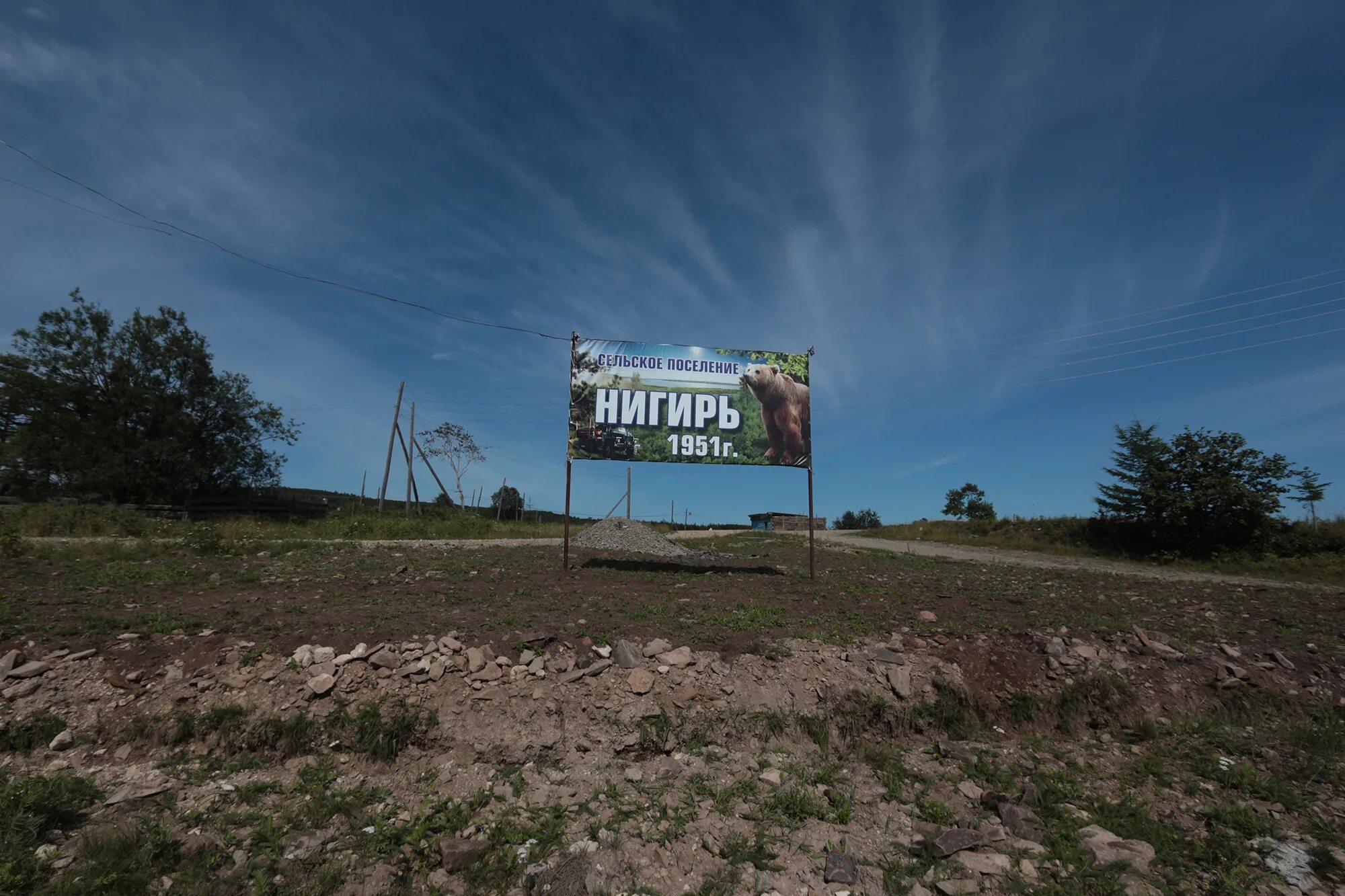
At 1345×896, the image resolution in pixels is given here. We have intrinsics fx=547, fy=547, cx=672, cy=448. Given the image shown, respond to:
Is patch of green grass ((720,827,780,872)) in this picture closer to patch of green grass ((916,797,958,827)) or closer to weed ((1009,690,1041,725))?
patch of green grass ((916,797,958,827))

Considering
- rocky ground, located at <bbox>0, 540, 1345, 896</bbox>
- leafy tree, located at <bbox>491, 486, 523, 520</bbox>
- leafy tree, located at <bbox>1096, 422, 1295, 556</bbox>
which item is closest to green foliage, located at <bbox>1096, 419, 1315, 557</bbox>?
leafy tree, located at <bbox>1096, 422, 1295, 556</bbox>

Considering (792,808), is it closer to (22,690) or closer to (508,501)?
(22,690)

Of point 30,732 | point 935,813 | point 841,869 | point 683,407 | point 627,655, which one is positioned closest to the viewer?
point 841,869

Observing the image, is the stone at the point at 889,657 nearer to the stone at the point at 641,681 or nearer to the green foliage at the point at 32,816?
the stone at the point at 641,681

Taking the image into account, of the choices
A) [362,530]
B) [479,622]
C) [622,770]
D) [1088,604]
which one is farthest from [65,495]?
[1088,604]

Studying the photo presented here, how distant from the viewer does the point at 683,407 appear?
10992mm

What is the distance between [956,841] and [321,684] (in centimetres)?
523

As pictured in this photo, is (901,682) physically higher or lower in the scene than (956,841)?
higher

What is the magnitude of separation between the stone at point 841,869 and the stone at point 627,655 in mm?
2523

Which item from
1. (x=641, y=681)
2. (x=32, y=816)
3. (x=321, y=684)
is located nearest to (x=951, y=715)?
(x=641, y=681)

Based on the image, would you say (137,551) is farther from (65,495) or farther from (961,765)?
(65,495)

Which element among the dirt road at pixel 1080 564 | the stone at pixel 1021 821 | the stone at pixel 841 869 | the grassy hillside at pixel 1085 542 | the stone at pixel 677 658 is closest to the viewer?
the stone at pixel 841 869

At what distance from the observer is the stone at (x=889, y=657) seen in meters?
6.04

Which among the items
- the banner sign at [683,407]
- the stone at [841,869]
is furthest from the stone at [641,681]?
the banner sign at [683,407]
